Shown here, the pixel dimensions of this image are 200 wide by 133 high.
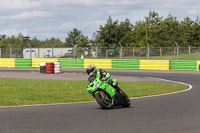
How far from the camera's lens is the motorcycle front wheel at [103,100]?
9469mm

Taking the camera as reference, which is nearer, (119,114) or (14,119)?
(14,119)

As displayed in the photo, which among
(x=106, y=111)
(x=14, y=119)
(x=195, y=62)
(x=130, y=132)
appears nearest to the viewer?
(x=130, y=132)

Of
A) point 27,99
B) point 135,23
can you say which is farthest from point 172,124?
point 135,23

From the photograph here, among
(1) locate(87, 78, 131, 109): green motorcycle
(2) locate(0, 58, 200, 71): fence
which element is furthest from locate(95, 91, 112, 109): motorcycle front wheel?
(2) locate(0, 58, 200, 71): fence

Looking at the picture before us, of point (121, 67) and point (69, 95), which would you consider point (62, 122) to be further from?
point (121, 67)

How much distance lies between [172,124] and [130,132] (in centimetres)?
116

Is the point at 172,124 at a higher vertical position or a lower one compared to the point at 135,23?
lower

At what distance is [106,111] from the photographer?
927 centimetres

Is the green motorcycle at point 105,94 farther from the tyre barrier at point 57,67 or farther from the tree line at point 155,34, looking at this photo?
the tree line at point 155,34

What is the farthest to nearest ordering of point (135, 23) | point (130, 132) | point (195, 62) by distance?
point (135, 23)
point (195, 62)
point (130, 132)

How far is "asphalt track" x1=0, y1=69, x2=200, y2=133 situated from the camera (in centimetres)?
670

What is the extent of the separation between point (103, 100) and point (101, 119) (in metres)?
1.73

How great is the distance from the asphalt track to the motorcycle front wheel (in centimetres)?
16

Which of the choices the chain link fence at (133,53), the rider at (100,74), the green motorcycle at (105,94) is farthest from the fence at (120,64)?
the rider at (100,74)
